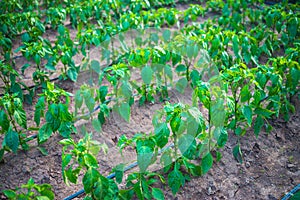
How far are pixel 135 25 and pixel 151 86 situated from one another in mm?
942

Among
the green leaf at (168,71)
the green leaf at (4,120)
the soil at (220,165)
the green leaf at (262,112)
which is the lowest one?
the soil at (220,165)

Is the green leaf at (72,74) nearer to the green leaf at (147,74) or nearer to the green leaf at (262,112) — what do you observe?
the green leaf at (147,74)

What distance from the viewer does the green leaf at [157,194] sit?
2.51 meters

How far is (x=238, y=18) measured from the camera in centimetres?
465

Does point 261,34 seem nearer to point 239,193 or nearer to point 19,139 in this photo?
point 239,193

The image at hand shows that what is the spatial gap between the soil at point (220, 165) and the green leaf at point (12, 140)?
0.19 metres

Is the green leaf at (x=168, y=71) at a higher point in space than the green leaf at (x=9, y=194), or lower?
higher

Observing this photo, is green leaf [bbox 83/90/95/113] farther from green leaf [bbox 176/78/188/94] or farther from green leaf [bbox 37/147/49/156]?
green leaf [bbox 176/78/188/94]

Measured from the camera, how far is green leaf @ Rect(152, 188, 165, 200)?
251 centimetres

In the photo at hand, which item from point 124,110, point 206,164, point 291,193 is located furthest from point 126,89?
point 291,193

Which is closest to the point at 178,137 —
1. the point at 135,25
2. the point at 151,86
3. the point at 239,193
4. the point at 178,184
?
the point at 178,184

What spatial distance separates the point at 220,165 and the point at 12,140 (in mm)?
1642

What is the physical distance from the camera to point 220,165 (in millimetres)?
2908

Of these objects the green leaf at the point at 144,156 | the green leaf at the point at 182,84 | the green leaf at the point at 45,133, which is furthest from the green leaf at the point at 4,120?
the green leaf at the point at 182,84
